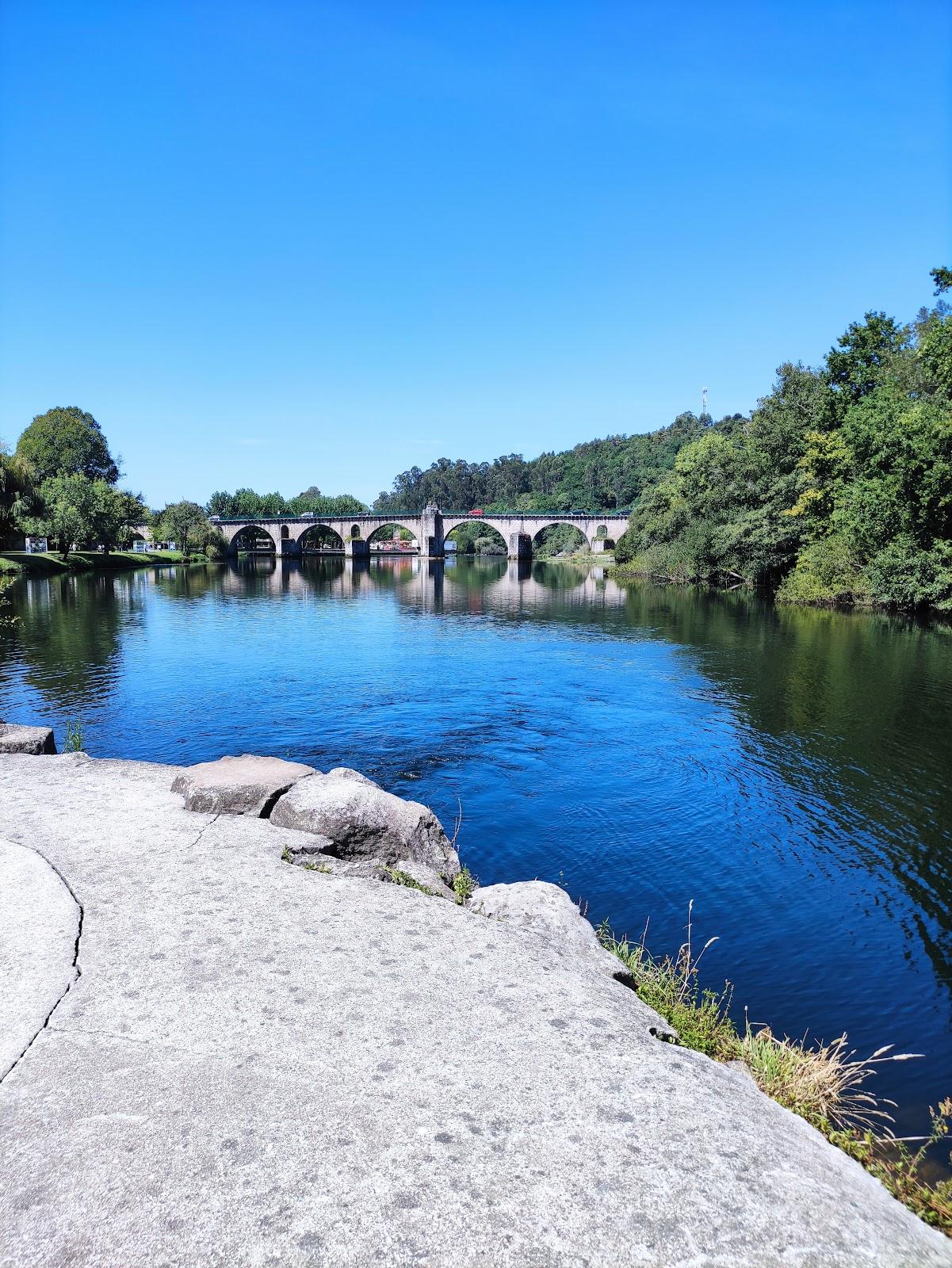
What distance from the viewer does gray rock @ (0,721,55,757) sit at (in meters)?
13.9

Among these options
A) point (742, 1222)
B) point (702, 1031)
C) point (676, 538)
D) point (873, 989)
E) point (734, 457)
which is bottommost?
point (873, 989)

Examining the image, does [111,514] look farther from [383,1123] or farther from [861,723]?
[383,1123]

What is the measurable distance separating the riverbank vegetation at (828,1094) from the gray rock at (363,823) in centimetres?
281

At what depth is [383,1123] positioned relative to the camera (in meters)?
4.79

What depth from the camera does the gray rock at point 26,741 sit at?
1388 centimetres

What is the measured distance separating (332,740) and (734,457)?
183 feet

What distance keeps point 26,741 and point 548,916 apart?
10.2 m

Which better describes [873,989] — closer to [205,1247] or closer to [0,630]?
[205,1247]

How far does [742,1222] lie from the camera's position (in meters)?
4.25

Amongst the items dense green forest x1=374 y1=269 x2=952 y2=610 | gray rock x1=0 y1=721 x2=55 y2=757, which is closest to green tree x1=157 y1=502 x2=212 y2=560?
dense green forest x1=374 y1=269 x2=952 y2=610

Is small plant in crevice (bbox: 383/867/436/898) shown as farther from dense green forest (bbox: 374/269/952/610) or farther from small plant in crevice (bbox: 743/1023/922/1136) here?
dense green forest (bbox: 374/269/952/610)

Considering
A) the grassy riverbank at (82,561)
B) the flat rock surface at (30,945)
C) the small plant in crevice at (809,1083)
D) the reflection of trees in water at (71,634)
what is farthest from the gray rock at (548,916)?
the grassy riverbank at (82,561)

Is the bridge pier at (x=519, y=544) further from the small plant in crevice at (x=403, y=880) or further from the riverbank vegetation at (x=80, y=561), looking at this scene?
the small plant in crevice at (x=403, y=880)

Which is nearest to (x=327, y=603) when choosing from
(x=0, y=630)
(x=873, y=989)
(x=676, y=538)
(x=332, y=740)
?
(x=0, y=630)
